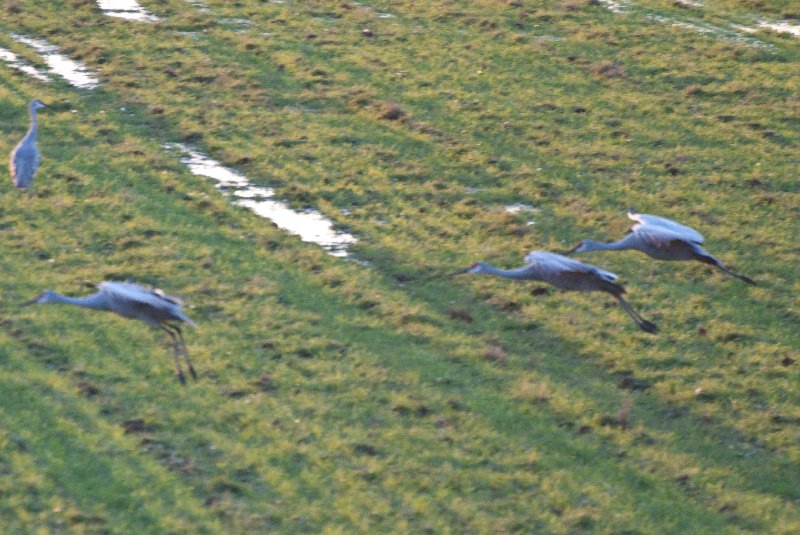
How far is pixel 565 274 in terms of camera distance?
8.91m

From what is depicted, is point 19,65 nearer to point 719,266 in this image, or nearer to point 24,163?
point 24,163

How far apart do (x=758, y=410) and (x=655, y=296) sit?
6.33 feet

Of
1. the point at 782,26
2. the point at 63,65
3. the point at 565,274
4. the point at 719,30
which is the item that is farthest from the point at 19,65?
the point at 782,26

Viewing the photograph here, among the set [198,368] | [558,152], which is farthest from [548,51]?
[198,368]

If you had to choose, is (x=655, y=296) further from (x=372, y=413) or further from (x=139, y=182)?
(x=139, y=182)

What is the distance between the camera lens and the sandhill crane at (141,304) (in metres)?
8.13

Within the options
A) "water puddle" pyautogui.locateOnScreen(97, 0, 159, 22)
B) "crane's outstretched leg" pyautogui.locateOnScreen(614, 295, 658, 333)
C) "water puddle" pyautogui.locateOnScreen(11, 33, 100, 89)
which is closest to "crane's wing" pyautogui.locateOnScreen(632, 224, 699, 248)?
"crane's outstretched leg" pyautogui.locateOnScreen(614, 295, 658, 333)

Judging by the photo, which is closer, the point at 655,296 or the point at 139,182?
the point at 655,296

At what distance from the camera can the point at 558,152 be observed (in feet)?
46.0

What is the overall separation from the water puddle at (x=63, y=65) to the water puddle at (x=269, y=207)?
8.66 feet

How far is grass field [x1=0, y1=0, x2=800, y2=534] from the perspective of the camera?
24.8 feet

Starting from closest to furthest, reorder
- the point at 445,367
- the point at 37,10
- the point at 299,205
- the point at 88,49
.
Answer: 1. the point at 445,367
2. the point at 299,205
3. the point at 88,49
4. the point at 37,10

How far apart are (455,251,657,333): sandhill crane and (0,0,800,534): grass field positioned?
0.63m

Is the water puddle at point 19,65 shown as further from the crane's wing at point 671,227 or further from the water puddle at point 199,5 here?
the crane's wing at point 671,227
